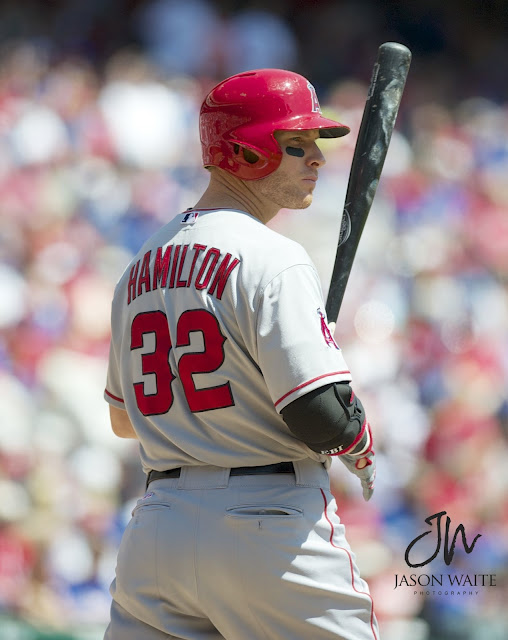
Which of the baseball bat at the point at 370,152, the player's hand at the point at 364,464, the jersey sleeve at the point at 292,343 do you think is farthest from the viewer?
the baseball bat at the point at 370,152

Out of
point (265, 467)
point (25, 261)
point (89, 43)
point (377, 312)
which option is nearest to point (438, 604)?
point (377, 312)

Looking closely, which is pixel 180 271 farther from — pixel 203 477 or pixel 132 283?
pixel 203 477

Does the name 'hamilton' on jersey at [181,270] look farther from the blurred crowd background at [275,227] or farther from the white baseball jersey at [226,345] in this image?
the blurred crowd background at [275,227]

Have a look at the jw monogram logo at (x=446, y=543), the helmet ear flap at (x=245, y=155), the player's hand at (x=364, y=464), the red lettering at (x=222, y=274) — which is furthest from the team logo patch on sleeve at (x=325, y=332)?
the jw monogram logo at (x=446, y=543)

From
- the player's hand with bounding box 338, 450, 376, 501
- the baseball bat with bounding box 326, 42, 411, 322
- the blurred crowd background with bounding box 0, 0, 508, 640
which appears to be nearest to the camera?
the player's hand with bounding box 338, 450, 376, 501

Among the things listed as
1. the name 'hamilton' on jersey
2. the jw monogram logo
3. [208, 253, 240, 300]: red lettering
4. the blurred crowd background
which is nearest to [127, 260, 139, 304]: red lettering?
the name 'hamilton' on jersey

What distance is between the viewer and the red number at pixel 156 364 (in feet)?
6.16

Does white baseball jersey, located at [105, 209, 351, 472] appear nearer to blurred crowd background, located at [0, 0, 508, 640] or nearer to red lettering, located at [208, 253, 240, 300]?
red lettering, located at [208, 253, 240, 300]

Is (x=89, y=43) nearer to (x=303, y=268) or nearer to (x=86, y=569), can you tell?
(x=86, y=569)

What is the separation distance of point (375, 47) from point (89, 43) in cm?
152

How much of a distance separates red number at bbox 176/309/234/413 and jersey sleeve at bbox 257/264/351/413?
0.10 metres

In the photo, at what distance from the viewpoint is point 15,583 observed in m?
4.03

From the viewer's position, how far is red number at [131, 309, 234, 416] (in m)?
1.80

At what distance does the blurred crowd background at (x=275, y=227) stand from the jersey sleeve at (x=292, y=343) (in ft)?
8.64
